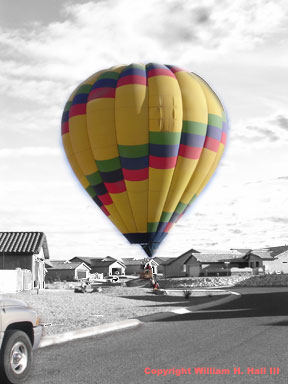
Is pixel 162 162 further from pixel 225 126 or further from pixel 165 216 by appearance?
pixel 225 126

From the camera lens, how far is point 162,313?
72.4ft

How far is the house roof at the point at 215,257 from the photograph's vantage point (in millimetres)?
109062

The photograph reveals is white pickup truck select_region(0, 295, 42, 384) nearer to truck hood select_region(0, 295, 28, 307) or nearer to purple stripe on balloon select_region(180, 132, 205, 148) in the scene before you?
truck hood select_region(0, 295, 28, 307)

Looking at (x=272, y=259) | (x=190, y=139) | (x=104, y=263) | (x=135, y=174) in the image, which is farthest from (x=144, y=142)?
(x=104, y=263)

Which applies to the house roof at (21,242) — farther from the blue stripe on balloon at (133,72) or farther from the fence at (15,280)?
the blue stripe on balloon at (133,72)

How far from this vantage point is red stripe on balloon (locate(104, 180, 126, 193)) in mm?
27891

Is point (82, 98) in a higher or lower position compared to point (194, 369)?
higher

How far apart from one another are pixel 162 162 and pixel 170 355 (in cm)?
1694

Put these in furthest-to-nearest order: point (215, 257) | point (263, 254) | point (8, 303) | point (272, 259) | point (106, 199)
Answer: point (215, 257)
point (263, 254)
point (272, 259)
point (106, 199)
point (8, 303)

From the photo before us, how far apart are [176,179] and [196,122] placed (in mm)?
3177

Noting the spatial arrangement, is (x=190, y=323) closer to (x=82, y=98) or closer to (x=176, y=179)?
(x=176, y=179)

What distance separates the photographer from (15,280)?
37719mm

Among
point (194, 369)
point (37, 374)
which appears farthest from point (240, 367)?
point (37, 374)

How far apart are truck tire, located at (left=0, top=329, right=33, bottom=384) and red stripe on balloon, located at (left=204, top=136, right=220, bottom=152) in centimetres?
2055
